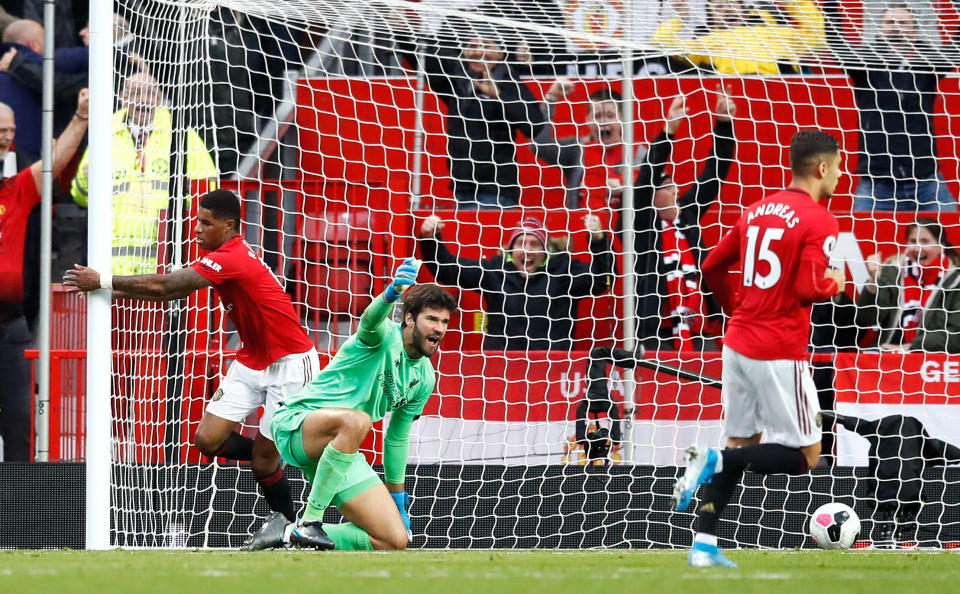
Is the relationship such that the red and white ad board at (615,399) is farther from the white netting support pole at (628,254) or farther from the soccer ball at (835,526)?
the soccer ball at (835,526)

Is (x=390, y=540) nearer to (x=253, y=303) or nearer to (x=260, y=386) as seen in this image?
(x=260, y=386)

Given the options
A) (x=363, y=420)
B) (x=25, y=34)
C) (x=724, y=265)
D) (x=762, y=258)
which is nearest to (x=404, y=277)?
(x=363, y=420)

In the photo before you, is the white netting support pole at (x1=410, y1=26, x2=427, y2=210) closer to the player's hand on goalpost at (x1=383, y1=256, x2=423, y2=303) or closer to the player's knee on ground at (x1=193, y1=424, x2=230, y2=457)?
the player's knee on ground at (x1=193, y1=424, x2=230, y2=457)

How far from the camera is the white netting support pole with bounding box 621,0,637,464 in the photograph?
290 inches

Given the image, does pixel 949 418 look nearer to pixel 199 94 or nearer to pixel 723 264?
pixel 723 264

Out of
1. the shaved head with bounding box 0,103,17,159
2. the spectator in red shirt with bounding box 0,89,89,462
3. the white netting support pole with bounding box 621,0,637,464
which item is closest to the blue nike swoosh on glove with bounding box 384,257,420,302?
the white netting support pole with bounding box 621,0,637,464

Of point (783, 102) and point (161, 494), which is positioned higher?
point (783, 102)

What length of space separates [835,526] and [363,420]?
89.5 inches

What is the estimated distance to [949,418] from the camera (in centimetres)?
726

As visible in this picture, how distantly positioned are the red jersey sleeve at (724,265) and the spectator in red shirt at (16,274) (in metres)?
4.51

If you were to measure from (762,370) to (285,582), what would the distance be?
1.99 meters

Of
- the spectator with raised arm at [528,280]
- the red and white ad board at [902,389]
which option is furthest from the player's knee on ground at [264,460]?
the red and white ad board at [902,389]

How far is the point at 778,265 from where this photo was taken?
15.9ft

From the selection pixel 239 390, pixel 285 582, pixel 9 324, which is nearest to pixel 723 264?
pixel 285 582
